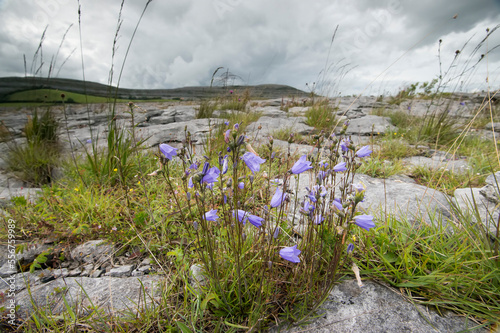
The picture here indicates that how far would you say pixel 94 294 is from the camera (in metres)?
1.48

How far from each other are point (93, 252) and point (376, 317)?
2164 mm

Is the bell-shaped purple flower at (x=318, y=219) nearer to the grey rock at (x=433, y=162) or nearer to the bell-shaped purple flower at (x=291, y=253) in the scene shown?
the bell-shaped purple flower at (x=291, y=253)

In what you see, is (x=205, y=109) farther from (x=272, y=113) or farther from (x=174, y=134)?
(x=272, y=113)

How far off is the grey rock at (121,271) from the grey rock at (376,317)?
1.20m

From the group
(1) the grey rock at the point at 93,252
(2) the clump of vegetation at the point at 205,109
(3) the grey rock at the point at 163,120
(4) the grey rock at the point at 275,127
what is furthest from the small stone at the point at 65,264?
(3) the grey rock at the point at 163,120

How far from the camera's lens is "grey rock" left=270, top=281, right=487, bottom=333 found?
3.66 ft

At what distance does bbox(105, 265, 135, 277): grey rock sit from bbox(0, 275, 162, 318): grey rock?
0.09 meters

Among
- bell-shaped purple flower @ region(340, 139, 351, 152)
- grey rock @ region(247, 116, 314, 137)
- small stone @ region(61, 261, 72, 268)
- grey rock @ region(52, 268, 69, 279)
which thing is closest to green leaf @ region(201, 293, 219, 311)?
bell-shaped purple flower @ region(340, 139, 351, 152)

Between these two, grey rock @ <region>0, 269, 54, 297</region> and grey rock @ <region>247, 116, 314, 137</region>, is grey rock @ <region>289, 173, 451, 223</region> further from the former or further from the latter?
grey rock @ <region>247, 116, 314, 137</region>

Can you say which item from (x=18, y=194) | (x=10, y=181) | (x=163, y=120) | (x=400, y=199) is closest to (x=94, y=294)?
(x=18, y=194)

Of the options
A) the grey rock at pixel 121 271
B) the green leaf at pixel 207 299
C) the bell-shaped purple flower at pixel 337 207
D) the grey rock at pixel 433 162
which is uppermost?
the bell-shaped purple flower at pixel 337 207

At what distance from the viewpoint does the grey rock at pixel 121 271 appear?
171 centimetres

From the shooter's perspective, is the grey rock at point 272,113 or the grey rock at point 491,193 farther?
the grey rock at point 272,113

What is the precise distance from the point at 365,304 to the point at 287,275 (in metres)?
0.45
